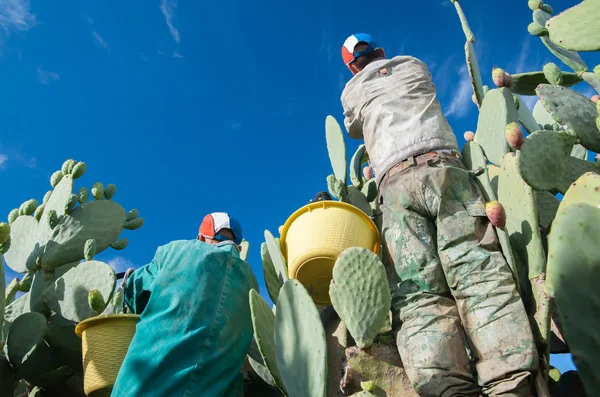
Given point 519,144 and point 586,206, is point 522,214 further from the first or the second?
point 586,206

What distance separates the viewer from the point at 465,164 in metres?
2.21

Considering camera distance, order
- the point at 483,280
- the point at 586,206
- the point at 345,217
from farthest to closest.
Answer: the point at 345,217, the point at 483,280, the point at 586,206

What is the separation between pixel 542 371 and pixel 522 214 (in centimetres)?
54

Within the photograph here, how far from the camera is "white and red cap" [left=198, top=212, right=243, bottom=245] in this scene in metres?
2.28

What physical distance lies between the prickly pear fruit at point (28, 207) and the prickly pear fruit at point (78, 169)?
444 millimetres

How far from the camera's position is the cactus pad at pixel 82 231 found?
3043mm

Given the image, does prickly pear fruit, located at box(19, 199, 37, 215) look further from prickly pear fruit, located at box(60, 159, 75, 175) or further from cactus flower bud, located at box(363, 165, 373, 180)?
cactus flower bud, located at box(363, 165, 373, 180)

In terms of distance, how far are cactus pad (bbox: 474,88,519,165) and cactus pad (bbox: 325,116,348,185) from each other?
636 millimetres

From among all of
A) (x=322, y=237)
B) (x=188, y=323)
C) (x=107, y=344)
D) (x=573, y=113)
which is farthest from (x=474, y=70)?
(x=107, y=344)

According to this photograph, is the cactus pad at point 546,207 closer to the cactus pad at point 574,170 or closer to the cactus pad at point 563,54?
the cactus pad at point 574,170

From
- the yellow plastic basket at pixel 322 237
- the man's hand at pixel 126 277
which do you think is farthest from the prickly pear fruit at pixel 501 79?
the man's hand at pixel 126 277

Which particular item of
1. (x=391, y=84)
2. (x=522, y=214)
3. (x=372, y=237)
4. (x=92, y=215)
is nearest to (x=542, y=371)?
(x=522, y=214)

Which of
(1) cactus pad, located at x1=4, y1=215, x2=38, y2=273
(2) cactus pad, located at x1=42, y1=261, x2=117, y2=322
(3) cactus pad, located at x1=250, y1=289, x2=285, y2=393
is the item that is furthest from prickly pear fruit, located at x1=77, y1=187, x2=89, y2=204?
(3) cactus pad, located at x1=250, y1=289, x2=285, y2=393

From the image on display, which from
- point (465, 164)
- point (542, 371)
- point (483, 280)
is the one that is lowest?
point (542, 371)
